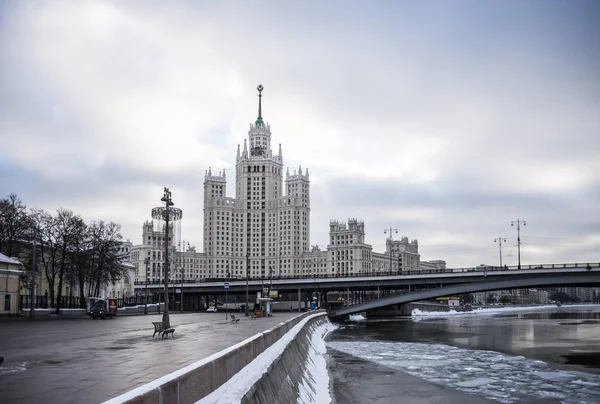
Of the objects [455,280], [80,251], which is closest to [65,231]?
[80,251]

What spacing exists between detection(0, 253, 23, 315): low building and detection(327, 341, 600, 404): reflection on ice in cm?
3609

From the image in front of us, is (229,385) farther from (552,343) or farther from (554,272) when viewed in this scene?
(554,272)

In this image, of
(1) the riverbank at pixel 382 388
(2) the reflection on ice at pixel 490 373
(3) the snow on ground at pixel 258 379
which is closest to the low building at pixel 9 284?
(2) the reflection on ice at pixel 490 373

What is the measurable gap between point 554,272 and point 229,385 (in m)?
85.1

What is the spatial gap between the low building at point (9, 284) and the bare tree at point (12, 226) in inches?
218

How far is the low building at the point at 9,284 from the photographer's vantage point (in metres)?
59.6

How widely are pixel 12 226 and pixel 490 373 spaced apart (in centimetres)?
5568

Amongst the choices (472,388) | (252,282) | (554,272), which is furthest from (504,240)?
(472,388)

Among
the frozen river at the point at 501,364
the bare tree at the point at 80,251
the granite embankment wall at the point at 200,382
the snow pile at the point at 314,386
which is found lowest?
the frozen river at the point at 501,364

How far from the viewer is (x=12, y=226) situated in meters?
66.1

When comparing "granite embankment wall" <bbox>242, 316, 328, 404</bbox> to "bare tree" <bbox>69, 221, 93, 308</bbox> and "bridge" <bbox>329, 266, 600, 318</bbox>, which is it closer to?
"bare tree" <bbox>69, 221, 93, 308</bbox>

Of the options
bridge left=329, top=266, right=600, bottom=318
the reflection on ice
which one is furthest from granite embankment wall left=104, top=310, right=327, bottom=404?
bridge left=329, top=266, right=600, bottom=318

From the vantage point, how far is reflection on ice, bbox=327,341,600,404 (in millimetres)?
26133

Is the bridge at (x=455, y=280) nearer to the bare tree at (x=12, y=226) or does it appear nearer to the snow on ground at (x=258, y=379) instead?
the bare tree at (x=12, y=226)
